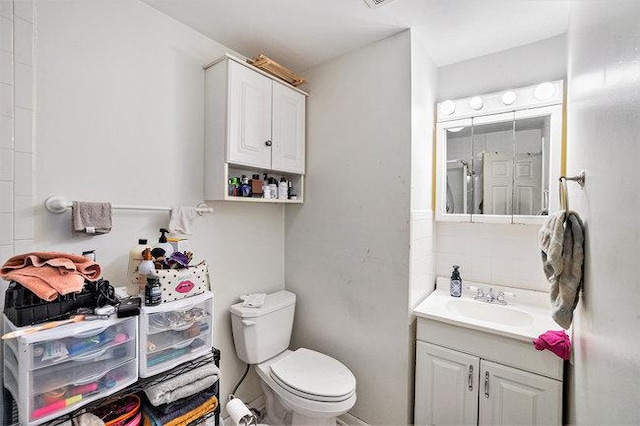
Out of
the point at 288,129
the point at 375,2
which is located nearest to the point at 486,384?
the point at 288,129

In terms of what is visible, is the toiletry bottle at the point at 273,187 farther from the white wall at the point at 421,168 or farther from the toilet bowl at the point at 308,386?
the toilet bowl at the point at 308,386

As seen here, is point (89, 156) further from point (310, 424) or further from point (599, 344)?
point (599, 344)

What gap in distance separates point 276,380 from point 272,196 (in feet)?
3.54

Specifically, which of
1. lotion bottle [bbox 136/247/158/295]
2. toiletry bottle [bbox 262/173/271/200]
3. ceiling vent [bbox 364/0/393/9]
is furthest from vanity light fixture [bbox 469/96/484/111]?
lotion bottle [bbox 136/247/158/295]

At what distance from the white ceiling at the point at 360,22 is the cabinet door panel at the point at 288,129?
29cm

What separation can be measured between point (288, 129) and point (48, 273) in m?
1.42

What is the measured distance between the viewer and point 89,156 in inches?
50.3

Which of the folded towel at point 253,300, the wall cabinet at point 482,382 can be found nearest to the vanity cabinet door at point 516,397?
the wall cabinet at point 482,382

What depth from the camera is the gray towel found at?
2.97ft

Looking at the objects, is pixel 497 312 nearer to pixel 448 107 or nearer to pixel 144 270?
pixel 448 107

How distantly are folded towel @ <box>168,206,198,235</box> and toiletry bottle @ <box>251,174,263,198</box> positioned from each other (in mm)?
360

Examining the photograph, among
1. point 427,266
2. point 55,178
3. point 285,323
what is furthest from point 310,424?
point 55,178

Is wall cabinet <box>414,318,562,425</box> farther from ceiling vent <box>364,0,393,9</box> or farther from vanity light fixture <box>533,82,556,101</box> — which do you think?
ceiling vent <box>364,0,393,9</box>

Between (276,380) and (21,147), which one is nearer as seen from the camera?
(21,147)
